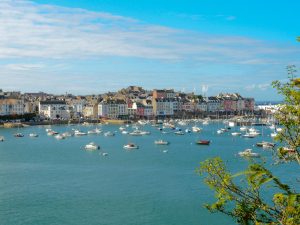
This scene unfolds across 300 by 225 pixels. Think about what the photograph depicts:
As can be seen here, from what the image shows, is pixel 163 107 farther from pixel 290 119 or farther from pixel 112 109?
pixel 290 119

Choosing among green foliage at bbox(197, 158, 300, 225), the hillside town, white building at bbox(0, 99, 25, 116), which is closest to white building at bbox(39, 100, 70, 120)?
the hillside town

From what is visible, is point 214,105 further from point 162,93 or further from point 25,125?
point 25,125

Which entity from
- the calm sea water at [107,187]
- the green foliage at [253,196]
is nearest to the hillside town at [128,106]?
the calm sea water at [107,187]

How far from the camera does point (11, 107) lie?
61500mm

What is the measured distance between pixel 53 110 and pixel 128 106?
10645 millimetres

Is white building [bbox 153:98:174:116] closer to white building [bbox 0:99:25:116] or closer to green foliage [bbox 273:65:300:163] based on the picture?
white building [bbox 0:99:25:116]

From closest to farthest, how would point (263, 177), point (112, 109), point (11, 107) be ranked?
point (263, 177) → point (11, 107) → point (112, 109)

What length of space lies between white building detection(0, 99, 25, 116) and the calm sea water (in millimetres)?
34711

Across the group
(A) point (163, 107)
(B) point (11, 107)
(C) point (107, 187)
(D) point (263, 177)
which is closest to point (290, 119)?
(D) point (263, 177)

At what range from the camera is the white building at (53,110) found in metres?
64.8

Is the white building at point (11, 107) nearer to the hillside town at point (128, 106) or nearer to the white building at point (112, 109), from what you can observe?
the hillside town at point (128, 106)

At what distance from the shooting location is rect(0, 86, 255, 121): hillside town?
64.2 metres

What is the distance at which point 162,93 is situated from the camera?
7681cm

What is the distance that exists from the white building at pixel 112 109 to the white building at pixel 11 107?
Answer: 10.8 m
